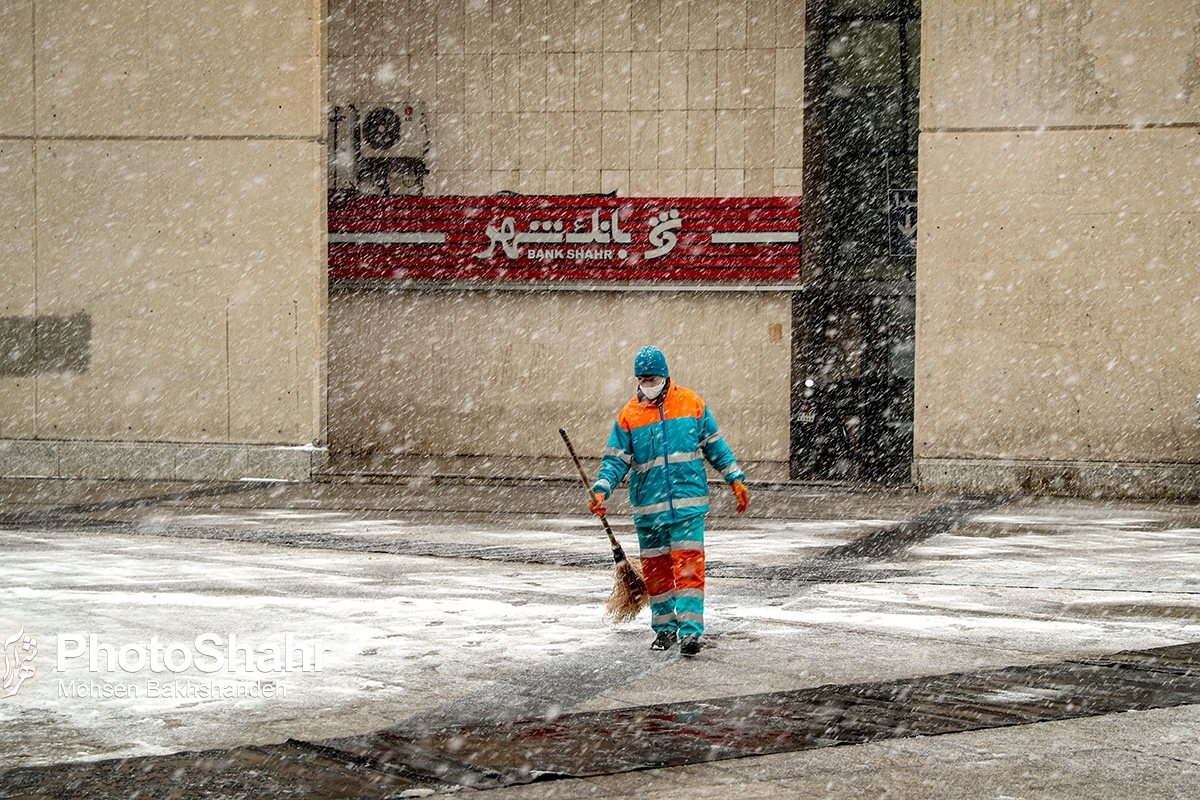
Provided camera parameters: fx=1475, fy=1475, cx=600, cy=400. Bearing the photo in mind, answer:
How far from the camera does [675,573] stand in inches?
296

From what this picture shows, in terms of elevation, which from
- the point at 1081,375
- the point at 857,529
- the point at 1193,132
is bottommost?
the point at 857,529

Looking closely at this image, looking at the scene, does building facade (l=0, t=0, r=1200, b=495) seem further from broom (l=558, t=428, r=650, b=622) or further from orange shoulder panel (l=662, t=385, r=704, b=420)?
orange shoulder panel (l=662, t=385, r=704, b=420)

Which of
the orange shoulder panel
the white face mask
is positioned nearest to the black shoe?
the orange shoulder panel

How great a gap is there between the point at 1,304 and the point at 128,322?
64.1 inches

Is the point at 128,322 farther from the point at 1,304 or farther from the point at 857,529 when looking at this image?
the point at 857,529

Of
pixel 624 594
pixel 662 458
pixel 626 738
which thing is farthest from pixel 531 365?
pixel 626 738

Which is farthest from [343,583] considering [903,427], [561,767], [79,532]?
[903,427]

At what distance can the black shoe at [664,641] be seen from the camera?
24.3 ft

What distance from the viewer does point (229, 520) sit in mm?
13781

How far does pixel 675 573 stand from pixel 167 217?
1239 centimetres

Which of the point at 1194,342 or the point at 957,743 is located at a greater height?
the point at 1194,342

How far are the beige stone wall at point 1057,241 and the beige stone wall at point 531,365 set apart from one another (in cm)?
383

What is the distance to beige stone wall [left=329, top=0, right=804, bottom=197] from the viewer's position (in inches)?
822

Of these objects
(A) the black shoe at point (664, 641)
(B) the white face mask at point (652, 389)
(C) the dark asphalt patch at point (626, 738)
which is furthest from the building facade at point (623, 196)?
(C) the dark asphalt patch at point (626, 738)
